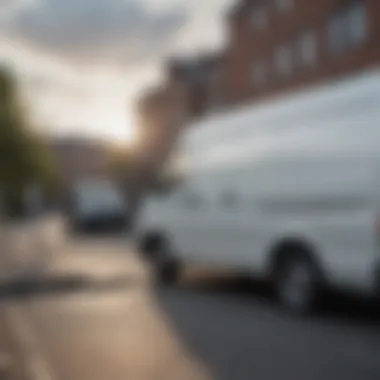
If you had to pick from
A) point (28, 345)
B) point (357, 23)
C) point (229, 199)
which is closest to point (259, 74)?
point (357, 23)

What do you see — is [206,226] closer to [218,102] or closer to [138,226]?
[138,226]

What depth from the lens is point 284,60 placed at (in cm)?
3788

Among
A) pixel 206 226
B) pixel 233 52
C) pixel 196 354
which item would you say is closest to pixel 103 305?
pixel 206 226

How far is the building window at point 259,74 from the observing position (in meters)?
40.2

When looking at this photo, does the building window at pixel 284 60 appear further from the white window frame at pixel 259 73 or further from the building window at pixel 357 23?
the building window at pixel 357 23

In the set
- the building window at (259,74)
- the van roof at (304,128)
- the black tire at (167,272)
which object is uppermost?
the building window at (259,74)

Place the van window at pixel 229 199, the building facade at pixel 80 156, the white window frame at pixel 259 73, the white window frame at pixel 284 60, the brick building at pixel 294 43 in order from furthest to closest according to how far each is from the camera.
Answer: the building facade at pixel 80 156, the white window frame at pixel 259 73, the white window frame at pixel 284 60, the brick building at pixel 294 43, the van window at pixel 229 199

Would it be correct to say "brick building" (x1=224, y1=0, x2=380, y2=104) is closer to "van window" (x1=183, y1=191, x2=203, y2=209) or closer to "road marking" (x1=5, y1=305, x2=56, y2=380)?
"van window" (x1=183, y1=191, x2=203, y2=209)

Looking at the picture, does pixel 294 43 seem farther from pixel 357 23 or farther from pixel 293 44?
pixel 357 23

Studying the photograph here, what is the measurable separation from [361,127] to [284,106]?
57.2 inches

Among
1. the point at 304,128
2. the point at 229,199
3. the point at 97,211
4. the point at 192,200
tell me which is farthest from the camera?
the point at 97,211

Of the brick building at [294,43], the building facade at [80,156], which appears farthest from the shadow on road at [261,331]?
the building facade at [80,156]

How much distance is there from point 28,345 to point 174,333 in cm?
158

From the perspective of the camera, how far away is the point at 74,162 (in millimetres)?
121688
